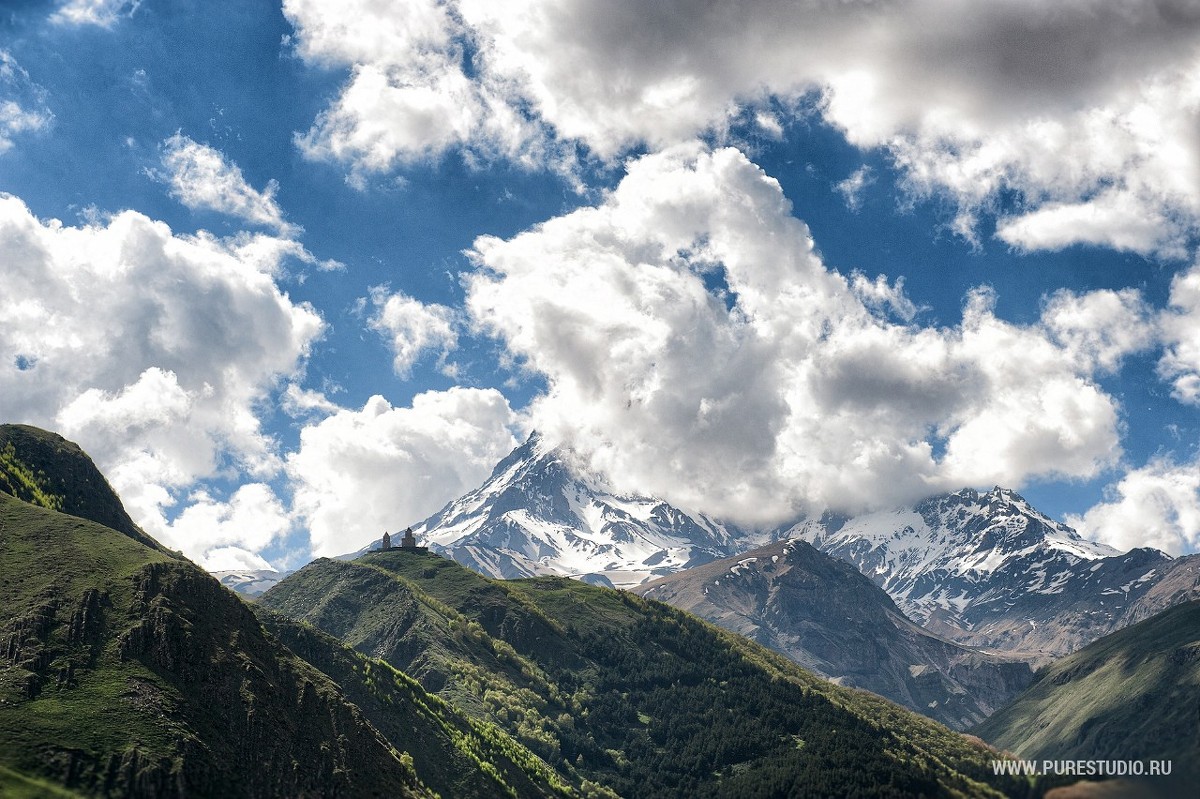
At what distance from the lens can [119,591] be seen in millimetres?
192875

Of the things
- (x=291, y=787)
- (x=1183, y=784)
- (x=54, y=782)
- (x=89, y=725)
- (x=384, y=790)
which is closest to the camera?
(x=1183, y=784)

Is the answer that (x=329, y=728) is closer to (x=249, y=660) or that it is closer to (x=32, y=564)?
(x=249, y=660)

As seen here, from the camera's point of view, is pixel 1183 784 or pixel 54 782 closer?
pixel 1183 784

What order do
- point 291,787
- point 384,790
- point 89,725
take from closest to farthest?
1. point 89,725
2. point 291,787
3. point 384,790

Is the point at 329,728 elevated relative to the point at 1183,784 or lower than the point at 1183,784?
lower

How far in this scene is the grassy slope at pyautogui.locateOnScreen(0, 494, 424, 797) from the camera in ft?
495

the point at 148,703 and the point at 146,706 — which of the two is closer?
the point at 146,706

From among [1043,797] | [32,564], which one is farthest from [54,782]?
[1043,797]

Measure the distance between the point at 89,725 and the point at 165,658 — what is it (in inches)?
940

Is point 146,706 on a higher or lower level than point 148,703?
lower

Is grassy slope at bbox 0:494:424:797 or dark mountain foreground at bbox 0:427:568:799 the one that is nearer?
dark mountain foreground at bbox 0:427:568:799

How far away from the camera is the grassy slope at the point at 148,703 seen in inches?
5945

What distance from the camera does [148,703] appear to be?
165750mm

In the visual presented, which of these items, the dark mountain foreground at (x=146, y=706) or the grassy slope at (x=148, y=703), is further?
the grassy slope at (x=148, y=703)
